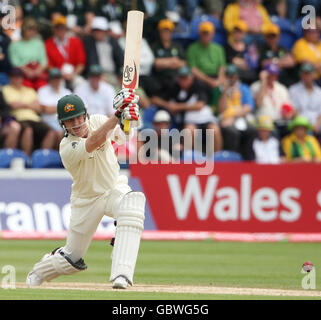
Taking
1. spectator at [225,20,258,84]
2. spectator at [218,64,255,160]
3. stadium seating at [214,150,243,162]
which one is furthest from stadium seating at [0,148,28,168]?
spectator at [225,20,258,84]

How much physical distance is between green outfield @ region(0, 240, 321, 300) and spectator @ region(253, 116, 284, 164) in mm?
2221

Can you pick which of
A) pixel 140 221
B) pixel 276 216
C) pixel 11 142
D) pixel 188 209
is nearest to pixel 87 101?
pixel 11 142

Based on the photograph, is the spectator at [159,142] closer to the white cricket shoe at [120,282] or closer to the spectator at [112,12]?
the spectator at [112,12]

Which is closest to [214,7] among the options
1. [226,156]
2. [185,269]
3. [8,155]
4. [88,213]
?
[226,156]

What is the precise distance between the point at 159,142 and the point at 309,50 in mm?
4293

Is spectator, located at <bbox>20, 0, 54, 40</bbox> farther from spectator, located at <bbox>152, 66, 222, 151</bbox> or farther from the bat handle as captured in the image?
the bat handle

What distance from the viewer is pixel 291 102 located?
55.6 ft

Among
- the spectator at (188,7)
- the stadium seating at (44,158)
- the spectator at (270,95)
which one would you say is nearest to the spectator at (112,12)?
the spectator at (188,7)

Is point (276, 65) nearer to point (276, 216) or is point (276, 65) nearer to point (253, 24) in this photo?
point (253, 24)

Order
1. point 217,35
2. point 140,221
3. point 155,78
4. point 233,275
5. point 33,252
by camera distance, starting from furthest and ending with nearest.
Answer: point 217,35, point 155,78, point 33,252, point 233,275, point 140,221

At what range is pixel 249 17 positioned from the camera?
17953mm

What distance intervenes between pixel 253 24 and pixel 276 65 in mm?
1266

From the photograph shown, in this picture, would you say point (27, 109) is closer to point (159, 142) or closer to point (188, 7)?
point (159, 142)

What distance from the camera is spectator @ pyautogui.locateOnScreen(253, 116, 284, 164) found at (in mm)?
15766
